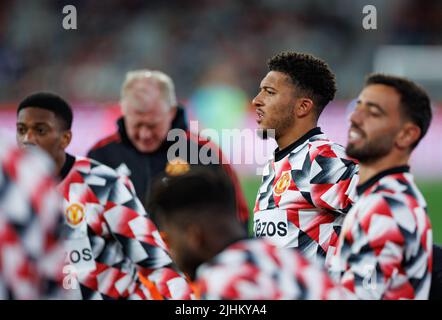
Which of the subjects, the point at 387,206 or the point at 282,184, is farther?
the point at 282,184

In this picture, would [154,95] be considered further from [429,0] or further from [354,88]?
[429,0]

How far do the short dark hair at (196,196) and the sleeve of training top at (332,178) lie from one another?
123cm

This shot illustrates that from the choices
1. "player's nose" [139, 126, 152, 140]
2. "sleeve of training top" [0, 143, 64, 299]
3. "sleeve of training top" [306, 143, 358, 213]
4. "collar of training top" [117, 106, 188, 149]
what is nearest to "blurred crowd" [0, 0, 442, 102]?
"collar of training top" [117, 106, 188, 149]

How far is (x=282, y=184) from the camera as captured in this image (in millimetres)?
4762

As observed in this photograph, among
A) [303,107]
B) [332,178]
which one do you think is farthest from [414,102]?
[303,107]

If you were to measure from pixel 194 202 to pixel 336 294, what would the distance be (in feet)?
1.98

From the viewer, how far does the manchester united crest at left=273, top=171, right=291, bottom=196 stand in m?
4.74

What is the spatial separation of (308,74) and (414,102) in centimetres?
139

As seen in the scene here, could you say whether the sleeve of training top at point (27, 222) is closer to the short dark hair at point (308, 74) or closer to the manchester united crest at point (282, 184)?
the manchester united crest at point (282, 184)

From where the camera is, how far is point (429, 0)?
1872 cm

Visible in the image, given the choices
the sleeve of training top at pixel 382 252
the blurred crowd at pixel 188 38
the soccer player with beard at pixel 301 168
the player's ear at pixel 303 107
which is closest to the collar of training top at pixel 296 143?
the soccer player with beard at pixel 301 168

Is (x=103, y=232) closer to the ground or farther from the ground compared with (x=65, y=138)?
closer to the ground

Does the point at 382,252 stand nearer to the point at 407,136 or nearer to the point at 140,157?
the point at 407,136
